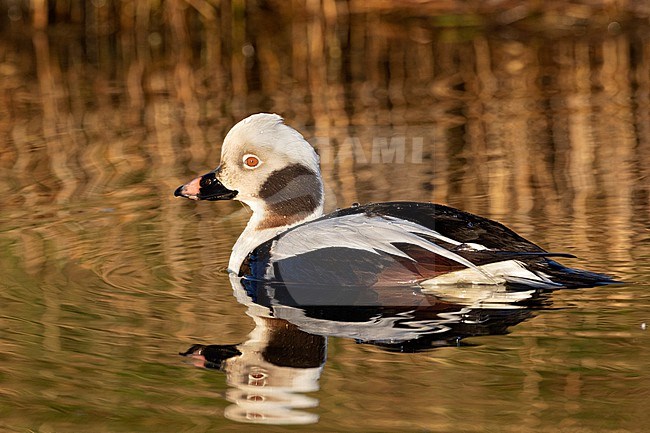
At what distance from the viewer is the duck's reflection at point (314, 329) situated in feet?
Result: 13.2

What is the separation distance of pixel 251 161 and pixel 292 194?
240 mm

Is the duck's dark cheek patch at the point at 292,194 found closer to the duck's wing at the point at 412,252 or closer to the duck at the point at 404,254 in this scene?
the duck at the point at 404,254

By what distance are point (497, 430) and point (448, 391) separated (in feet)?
1.14

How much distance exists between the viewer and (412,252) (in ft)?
16.8

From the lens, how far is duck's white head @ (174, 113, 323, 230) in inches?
229

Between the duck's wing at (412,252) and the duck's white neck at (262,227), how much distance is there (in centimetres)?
41

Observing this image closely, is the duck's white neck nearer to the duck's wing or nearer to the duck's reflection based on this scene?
the duck's reflection

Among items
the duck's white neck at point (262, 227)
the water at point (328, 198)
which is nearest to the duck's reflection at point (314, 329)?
the water at point (328, 198)

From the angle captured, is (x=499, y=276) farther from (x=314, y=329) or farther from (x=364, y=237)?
(x=314, y=329)

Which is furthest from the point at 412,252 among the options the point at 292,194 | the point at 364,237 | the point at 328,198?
the point at 328,198

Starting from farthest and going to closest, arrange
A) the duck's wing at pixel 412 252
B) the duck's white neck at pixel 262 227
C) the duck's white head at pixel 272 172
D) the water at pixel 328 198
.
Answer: the duck's white head at pixel 272 172
the duck's white neck at pixel 262 227
the duck's wing at pixel 412 252
the water at pixel 328 198

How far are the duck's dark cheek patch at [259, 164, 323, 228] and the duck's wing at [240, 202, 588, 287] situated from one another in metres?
0.50

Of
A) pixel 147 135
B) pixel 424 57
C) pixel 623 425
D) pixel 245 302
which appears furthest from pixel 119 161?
pixel 623 425

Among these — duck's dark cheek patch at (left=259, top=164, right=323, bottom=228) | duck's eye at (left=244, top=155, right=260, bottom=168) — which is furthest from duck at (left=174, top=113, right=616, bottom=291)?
duck's eye at (left=244, top=155, right=260, bottom=168)
